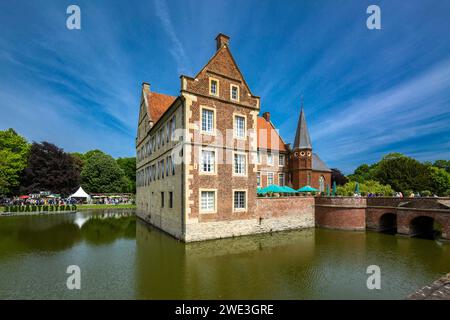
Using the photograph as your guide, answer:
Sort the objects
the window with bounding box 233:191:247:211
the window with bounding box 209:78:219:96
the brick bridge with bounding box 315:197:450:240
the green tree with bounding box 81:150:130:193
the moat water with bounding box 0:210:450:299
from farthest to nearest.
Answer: the green tree with bounding box 81:150:130:193 → the brick bridge with bounding box 315:197:450:240 → the window with bounding box 233:191:247:211 → the window with bounding box 209:78:219:96 → the moat water with bounding box 0:210:450:299

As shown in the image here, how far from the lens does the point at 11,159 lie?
140 ft

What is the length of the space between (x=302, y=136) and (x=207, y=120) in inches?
699

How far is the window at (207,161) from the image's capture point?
58.0 ft

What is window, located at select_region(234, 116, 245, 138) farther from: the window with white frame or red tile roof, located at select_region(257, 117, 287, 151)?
the window with white frame

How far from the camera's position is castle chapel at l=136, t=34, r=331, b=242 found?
55.9ft

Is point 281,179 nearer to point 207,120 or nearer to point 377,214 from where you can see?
point 377,214

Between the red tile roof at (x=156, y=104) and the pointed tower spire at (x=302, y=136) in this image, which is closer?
the red tile roof at (x=156, y=104)

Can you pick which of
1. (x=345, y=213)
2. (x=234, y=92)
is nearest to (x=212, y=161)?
(x=234, y=92)

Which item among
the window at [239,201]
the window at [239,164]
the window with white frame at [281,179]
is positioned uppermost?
the window at [239,164]

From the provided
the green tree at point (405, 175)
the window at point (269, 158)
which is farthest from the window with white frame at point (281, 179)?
the green tree at point (405, 175)

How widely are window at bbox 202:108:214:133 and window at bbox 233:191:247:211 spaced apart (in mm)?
5351

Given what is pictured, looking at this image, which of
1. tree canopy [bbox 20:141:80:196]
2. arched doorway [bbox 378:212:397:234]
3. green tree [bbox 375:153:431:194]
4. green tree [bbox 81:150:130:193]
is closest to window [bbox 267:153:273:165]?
arched doorway [bbox 378:212:397:234]

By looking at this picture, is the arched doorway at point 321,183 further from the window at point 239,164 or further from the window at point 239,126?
the window at point 239,126

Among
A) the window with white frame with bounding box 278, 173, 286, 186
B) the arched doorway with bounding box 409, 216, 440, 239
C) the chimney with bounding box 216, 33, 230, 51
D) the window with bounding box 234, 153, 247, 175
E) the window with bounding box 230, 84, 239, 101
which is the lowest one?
the arched doorway with bounding box 409, 216, 440, 239
